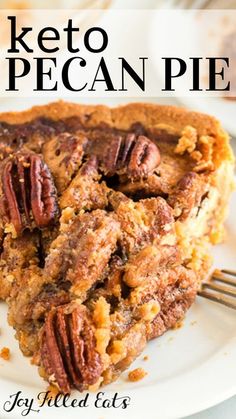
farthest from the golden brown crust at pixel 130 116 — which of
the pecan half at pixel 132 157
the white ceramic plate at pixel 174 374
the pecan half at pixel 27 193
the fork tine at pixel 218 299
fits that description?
the white ceramic plate at pixel 174 374

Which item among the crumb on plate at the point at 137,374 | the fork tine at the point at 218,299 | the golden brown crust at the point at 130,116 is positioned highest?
Answer: the golden brown crust at the point at 130,116

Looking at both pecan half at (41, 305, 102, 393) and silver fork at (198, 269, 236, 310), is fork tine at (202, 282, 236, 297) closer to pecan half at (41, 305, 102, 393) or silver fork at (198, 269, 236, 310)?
silver fork at (198, 269, 236, 310)

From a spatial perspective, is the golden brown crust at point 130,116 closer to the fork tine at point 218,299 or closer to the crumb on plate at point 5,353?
the fork tine at point 218,299

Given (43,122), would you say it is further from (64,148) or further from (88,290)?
(88,290)

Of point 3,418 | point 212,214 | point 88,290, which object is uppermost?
point 212,214

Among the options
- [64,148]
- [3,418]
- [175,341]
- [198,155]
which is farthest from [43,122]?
[3,418]

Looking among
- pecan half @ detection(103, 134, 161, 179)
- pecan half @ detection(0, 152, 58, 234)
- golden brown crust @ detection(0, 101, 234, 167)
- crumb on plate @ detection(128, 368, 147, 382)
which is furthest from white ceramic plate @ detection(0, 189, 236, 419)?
golden brown crust @ detection(0, 101, 234, 167)
